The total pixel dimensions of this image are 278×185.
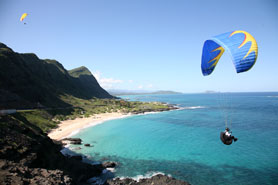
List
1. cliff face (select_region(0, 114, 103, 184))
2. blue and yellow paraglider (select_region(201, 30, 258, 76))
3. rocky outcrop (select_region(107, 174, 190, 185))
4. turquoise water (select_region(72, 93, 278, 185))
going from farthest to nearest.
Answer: turquoise water (select_region(72, 93, 278, 185)) < rocky outcrop (select_region(107, 174, 190, 185)) < blue and yellow paraglider (select_region(201, 30, 258, 76)) < cliff face (select_region(0, 114, 103, 184))

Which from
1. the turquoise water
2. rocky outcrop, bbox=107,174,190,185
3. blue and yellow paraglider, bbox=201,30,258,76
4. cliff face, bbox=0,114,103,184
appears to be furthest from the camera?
the turquoise water

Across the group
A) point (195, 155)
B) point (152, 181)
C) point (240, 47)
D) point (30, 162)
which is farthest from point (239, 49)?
point (30, 162)

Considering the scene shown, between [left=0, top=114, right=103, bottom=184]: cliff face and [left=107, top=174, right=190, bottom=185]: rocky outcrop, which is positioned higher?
[left=0, top=114, right=103, bottom=184]: cliff face

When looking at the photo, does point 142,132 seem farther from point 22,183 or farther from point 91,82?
Result: point 91,82

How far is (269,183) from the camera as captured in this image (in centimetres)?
1653

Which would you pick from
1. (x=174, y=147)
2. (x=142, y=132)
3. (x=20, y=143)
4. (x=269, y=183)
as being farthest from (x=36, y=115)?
(x=269, y=183)

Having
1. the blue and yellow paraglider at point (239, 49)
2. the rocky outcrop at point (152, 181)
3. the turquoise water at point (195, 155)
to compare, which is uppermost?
the blue and yellow paraglider at point (239, 49)

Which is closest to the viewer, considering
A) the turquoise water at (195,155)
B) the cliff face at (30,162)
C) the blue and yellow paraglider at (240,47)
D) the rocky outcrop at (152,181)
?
the cliff face at (30,162)

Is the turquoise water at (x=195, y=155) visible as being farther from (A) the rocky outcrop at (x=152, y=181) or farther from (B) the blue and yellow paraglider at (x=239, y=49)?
(B) the blue and yellow paraglider at (x=239, y=49)

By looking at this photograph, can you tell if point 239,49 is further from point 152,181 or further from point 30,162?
point 30,162

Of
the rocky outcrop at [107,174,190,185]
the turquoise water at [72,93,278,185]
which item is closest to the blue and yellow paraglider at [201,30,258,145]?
the rocky outcrop at [107,174,190,185]

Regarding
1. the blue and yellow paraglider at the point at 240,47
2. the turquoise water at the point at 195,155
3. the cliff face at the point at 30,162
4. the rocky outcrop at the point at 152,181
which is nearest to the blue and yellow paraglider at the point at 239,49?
the blue and yellow paraglider at the point at 240,47

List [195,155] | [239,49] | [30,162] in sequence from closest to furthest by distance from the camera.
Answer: [30,162]
[239,49]
[195,155]

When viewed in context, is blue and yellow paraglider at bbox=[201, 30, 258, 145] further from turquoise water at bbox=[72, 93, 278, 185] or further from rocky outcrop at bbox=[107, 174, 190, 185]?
turquoise water at bbox=[72, 93, 278, 185]
